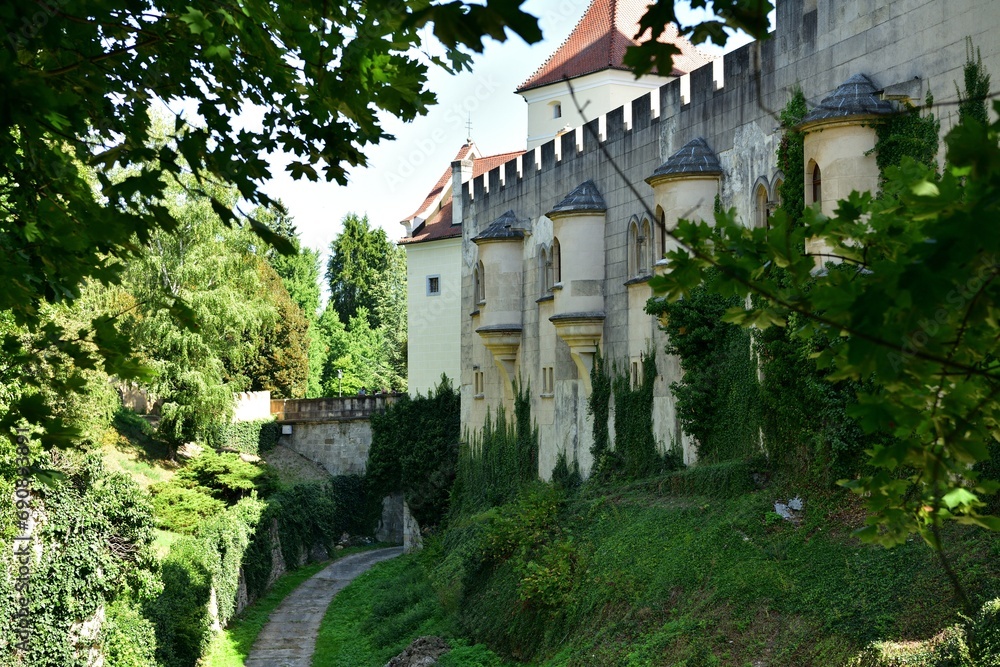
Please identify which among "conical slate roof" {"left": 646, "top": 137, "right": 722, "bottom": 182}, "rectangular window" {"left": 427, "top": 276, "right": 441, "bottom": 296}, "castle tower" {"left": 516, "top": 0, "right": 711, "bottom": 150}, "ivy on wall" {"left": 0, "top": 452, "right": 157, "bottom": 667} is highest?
"castle tower" {"left": 516, "top": 0, "right": 711, "bottom": 150}

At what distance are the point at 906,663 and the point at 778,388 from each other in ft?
22.1

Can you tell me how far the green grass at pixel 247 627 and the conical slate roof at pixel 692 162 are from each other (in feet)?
45.7

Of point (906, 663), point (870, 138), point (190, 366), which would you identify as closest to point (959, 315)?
point (906, 663)

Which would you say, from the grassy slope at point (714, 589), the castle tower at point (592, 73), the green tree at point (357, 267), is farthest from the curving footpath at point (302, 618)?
the green tree at point (357, 267)

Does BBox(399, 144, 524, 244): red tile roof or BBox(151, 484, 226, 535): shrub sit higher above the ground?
BBox(399, 144, 524, 244): red tile roof

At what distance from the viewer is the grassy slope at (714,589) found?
1223cm

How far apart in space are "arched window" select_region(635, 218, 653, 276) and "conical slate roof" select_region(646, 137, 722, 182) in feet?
5.83

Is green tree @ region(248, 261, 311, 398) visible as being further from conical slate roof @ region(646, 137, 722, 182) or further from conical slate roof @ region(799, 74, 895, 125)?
conical slate roof @ region(799, 74, 895, 125)

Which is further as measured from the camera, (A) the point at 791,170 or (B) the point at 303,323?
(B) the point at 303,323

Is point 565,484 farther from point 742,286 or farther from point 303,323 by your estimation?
point 303,323

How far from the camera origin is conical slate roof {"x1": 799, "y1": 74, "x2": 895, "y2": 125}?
622 inches

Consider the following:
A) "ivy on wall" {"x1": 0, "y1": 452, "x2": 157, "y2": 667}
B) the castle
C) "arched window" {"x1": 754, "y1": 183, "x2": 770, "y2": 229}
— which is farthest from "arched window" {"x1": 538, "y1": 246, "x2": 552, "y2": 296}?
"ivy on wall" {"x1": 0, "y1": 452, "x2": 157, "y2": 667}

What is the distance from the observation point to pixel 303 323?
5931cm

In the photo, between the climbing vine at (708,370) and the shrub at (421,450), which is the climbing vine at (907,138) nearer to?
the climbing vine at (708,370)
